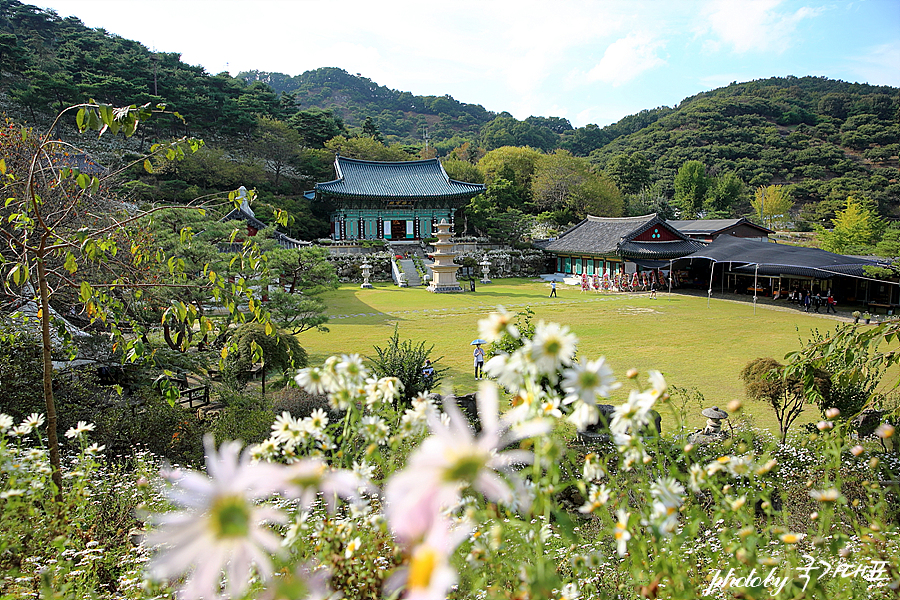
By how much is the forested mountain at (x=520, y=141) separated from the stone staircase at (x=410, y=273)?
6.39 m

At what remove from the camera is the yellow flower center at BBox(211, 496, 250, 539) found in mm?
733

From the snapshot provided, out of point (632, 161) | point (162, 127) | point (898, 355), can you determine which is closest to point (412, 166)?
point (162, 127)

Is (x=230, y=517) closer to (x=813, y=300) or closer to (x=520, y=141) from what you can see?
(x=813, y=300)

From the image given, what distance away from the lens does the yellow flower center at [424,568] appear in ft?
2.26

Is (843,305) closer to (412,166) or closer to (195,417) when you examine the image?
(195,417)

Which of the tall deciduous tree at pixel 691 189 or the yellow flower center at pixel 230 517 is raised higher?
the tall deciduous tree at pixel 691 189

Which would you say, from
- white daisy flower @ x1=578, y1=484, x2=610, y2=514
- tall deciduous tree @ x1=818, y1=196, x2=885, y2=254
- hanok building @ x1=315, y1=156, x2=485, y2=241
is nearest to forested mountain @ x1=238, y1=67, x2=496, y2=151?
hanok building @ x1=315, y1=156, x2=485, y2=241

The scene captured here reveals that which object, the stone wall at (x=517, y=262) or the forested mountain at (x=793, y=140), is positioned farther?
the forested mountain at (x=793, y=140)

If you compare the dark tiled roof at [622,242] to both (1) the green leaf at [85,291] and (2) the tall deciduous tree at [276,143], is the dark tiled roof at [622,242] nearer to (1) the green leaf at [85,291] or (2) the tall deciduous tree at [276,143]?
(2) the tall deciduous tree at [276,143]

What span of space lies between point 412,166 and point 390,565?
117 ft

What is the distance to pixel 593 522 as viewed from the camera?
500cm

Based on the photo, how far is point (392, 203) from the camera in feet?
112

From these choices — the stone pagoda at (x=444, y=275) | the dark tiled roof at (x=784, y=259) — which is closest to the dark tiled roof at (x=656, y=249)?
the dark tiled roof at (x=784, y=259)

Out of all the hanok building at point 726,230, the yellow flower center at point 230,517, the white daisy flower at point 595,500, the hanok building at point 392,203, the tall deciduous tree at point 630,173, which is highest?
the tall deciduous tree at point 630,173
